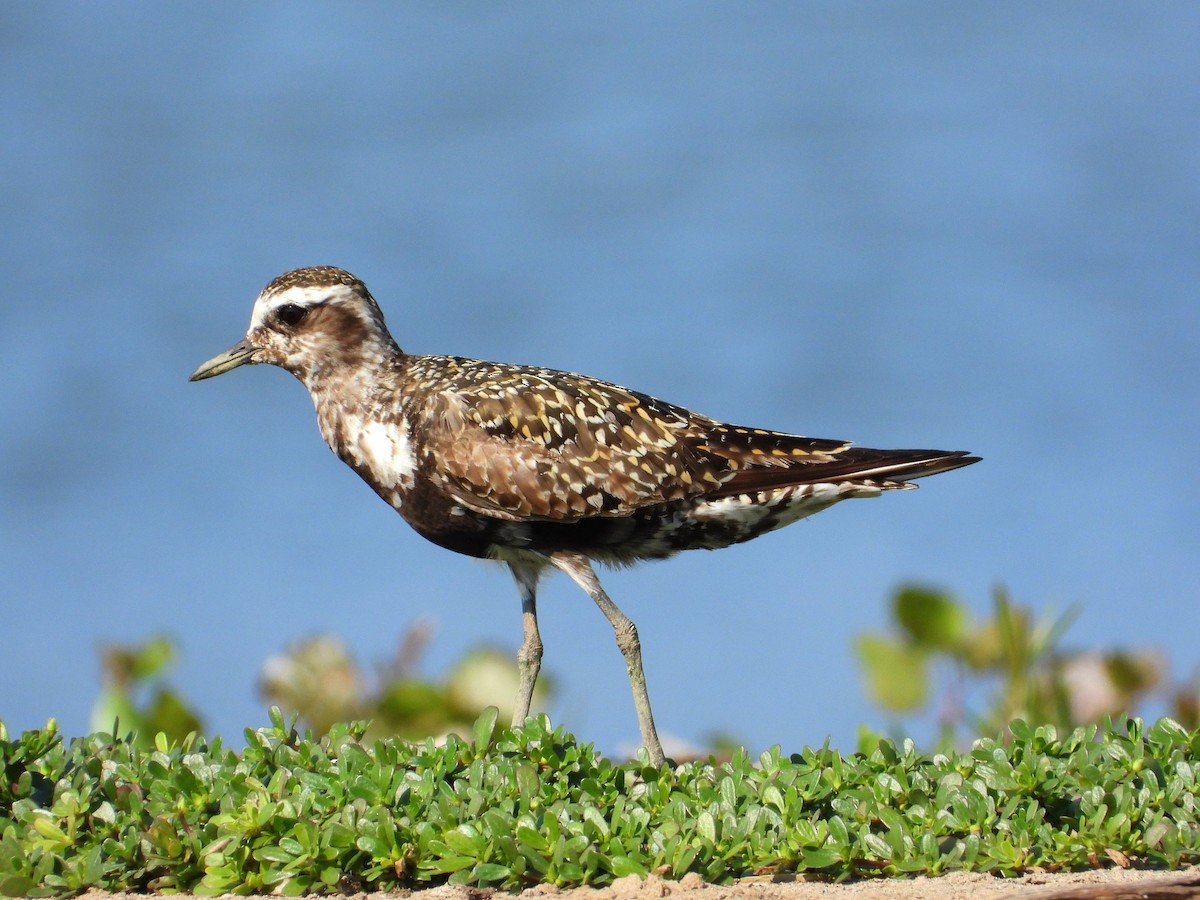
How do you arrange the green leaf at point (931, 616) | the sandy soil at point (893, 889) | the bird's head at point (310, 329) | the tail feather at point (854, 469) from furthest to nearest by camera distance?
the green leaf at point (931, 616) < the bird's head at point (310, 329) < the tail feather at point (854, 469) < the sandy soil at point (893, 889)

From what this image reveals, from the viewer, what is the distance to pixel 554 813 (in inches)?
261

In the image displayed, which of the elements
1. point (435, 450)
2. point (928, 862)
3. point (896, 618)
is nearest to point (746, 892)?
point (928, 862)

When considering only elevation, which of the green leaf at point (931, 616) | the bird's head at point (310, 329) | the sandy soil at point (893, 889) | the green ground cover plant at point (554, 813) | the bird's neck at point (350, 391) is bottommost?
the sandy soil at point (893, 889)

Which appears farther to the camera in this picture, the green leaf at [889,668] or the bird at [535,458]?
the green leaf at [889,668]

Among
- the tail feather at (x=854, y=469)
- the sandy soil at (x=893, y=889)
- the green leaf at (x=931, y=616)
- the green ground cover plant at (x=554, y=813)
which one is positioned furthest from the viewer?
the green leaf at (x=931, y=616)

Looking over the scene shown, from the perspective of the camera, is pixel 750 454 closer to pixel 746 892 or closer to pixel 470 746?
pixel 470 746

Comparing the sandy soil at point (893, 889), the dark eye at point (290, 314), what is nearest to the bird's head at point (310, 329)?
the dark eye at point (290, 314)

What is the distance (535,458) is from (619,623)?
119 cm

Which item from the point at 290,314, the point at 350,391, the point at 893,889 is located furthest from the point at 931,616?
the point at 290,314

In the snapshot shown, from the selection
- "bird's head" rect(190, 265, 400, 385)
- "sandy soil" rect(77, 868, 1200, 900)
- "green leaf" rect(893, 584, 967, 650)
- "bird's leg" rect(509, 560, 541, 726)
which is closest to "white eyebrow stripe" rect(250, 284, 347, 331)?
"bird's head" rect(190, 265, 400, 385)

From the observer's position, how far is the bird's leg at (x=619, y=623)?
8492 mm

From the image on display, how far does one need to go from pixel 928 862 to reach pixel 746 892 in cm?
102

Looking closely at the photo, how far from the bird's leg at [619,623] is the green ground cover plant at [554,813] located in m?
0.86

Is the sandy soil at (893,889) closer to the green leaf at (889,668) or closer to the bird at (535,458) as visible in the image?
the bird at (535,458)
